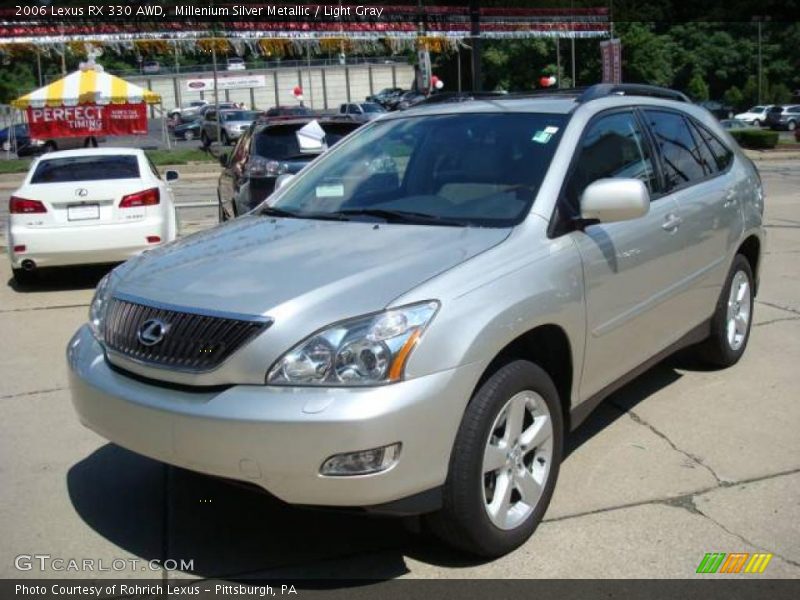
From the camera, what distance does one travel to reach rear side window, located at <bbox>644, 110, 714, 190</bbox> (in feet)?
15.8

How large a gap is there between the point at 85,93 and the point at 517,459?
28.6 metres

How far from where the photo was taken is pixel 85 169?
9.10 meters

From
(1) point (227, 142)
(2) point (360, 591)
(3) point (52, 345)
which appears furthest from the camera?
(1) point (227, 142)

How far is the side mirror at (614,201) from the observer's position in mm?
3678

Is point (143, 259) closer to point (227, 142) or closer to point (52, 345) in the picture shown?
point (52, 345)

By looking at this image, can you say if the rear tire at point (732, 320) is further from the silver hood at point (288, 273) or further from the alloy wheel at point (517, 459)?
the silver hood at point (288, 273)

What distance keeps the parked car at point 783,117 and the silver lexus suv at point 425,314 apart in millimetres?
52227

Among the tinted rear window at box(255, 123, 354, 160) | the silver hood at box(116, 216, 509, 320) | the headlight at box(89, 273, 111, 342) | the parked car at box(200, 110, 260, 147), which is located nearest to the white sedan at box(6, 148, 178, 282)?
the tinted rear window at box(255, 123, 354, 160)

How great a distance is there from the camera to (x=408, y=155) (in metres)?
4.54

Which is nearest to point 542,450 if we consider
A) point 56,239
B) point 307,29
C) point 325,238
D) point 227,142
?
point 325,238

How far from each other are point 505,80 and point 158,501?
65064 millimetres

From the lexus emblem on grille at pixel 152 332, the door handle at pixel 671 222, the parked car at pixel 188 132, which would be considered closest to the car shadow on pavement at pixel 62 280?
the lexus emblem on grille at pixel 152 332

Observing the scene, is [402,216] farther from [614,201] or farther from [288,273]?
[614,201]

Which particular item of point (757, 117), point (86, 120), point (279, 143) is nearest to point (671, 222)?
point (279, 143)
